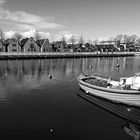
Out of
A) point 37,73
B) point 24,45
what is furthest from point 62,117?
point 24,45

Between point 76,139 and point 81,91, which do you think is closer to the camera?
point 76,139

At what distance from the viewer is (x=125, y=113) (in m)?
15.7

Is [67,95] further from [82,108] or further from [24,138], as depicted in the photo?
[24,138]

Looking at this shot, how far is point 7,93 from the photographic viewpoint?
21719 millimetres

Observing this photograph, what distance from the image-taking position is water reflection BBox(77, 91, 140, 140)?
12.6 m

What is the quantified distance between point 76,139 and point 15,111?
7.43 meters

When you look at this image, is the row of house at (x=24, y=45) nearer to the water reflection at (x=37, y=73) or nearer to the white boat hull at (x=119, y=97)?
the water reflection at (x=37, y=73)

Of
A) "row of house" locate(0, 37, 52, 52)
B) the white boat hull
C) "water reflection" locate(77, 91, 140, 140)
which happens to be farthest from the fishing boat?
"row of house" locate(0, 37, 52, 52)

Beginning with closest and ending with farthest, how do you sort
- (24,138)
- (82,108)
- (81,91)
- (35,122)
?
(24,138)
(35,122)
(82,108)
(81,91)

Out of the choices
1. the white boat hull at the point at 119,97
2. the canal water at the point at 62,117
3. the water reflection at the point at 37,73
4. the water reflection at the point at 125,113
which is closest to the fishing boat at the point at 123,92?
the white boat hull at the point at 119,97

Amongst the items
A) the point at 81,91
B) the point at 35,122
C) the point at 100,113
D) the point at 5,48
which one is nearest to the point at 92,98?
the point at 81,91

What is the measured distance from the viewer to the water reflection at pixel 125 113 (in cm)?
1258

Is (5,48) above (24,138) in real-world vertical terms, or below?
above

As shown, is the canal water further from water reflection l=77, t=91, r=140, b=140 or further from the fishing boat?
the fishing boat
